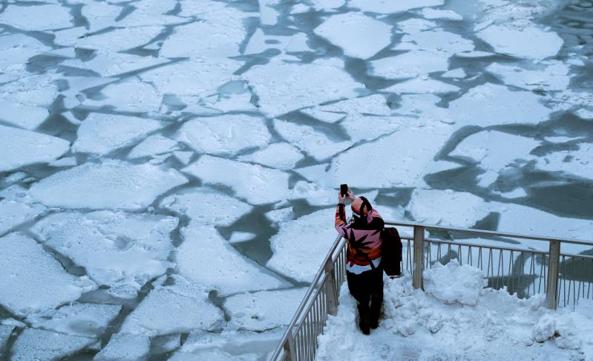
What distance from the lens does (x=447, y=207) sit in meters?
6.97

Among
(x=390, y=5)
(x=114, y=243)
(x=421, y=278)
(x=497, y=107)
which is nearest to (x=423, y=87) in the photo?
(x=497, y=107)

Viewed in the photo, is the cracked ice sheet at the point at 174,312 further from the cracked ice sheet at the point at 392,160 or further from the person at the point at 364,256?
the cracked ice sheet at the point at 392,160

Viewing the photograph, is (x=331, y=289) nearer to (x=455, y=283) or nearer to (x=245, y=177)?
(x=455, y=283)

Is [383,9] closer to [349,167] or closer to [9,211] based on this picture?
[349,167]

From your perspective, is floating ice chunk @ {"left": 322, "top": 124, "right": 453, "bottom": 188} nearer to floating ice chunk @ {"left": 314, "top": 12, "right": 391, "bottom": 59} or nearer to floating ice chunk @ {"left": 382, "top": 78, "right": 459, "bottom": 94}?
floating ice chunk @ {"left": 382, "top": 78, "right": 459, "bottom": 94}

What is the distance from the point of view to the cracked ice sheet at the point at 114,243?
636 centimetres

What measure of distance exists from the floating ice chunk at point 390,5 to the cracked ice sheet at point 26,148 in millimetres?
5802

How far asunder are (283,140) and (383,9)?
4665 millimetres

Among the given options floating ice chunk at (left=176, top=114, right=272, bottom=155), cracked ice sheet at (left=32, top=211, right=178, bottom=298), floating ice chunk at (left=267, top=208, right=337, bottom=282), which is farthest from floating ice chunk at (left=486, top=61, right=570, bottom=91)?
cracked ice sheet at (left=32, top=211, right=178, bottom=298)

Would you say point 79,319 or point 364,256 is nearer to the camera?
point 364,256

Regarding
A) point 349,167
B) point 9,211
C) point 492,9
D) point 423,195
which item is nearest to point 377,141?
point 349,167

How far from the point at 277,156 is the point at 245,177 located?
0.55 m

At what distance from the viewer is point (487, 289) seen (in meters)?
4.83

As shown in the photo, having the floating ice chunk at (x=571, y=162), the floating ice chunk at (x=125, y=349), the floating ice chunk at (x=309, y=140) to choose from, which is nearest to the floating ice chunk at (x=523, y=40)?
the floating ice chunk at (x=571, y=162)
